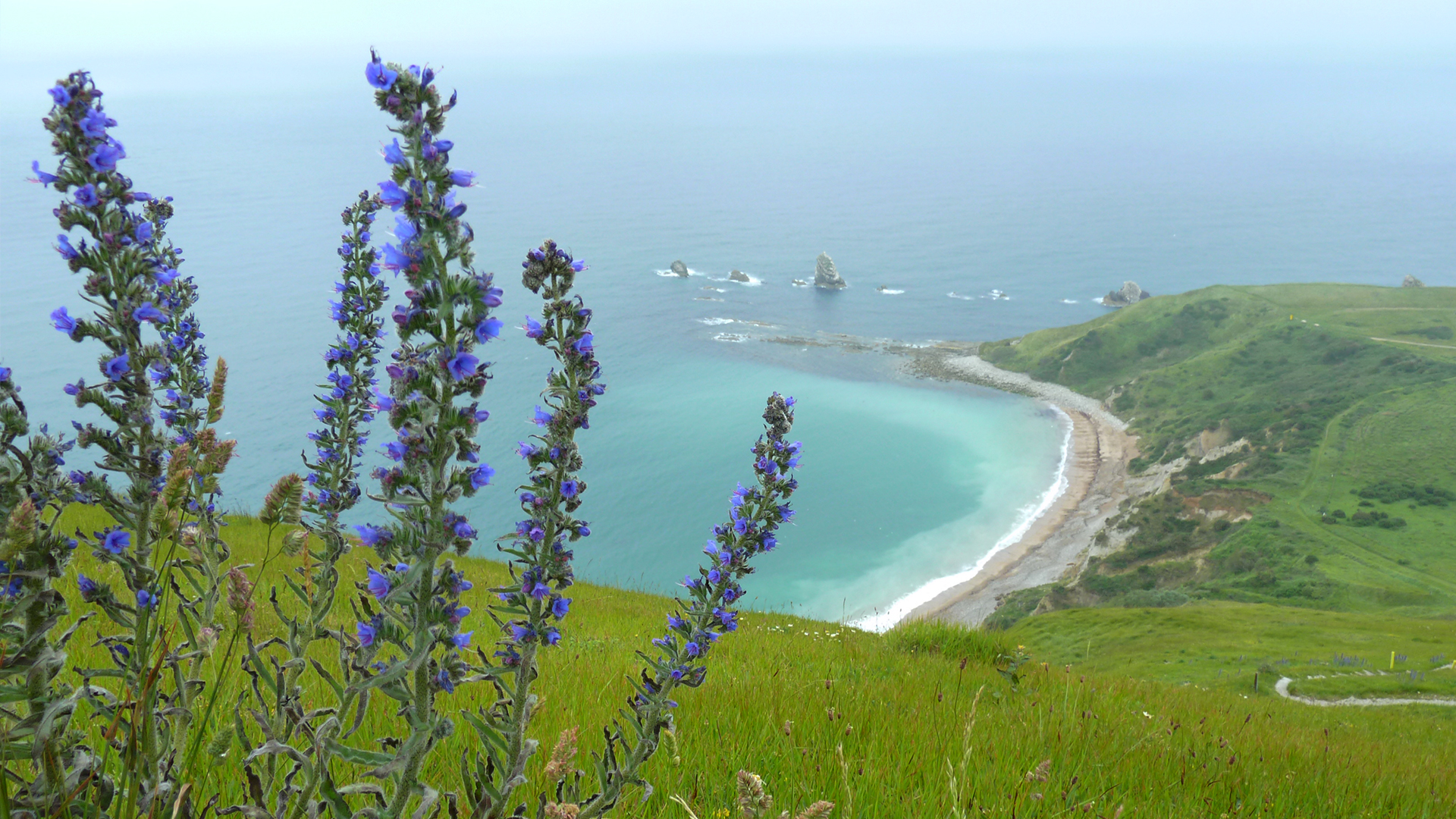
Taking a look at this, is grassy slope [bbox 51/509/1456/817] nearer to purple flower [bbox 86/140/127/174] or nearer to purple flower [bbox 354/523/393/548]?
purple flower [bbox 354/523/393/548]

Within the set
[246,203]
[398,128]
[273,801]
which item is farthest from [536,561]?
[246,203]

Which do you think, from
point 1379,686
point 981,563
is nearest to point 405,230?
point 1379,686

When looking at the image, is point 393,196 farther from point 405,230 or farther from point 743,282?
point 743,282

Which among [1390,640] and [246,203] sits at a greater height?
[246,203]

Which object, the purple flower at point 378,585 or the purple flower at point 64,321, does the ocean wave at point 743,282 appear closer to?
the purple flower at point 64,321

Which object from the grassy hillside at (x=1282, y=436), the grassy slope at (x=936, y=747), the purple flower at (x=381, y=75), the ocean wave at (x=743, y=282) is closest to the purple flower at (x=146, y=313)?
the purple flower at (x=381, y=75)

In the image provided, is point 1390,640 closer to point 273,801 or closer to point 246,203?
point 273,801
